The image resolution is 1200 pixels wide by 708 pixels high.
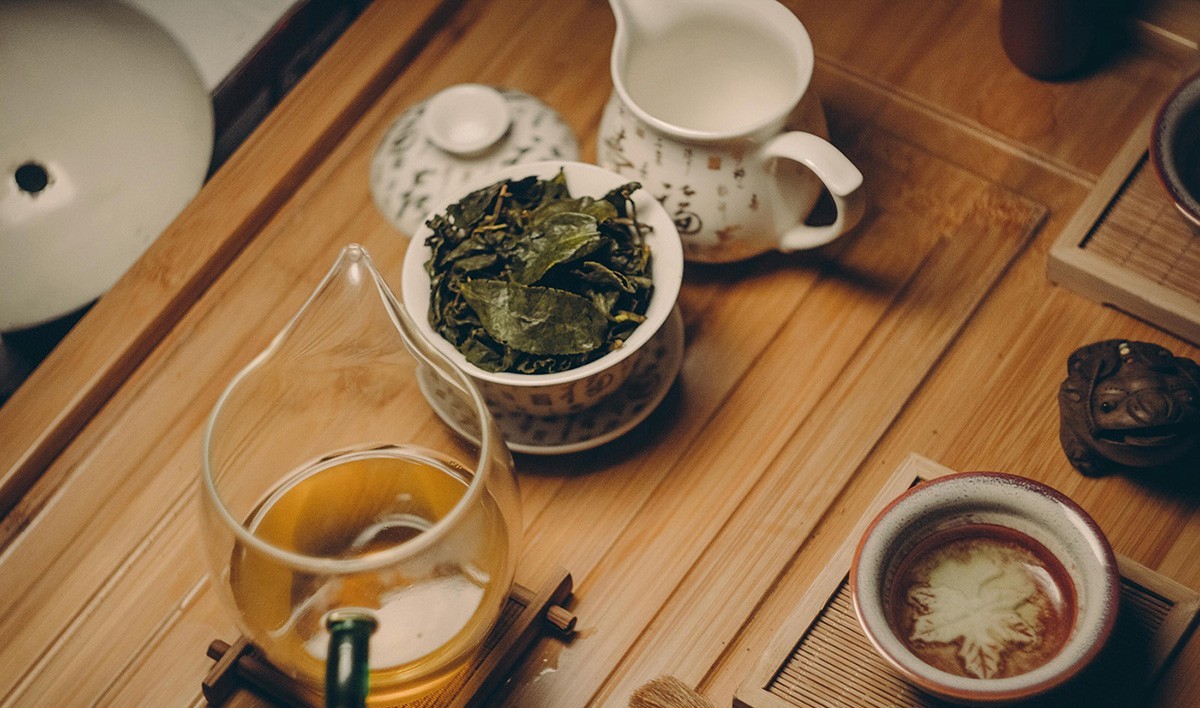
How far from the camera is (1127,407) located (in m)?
0.87

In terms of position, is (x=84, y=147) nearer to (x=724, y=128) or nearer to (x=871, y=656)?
(x=724, y=128)

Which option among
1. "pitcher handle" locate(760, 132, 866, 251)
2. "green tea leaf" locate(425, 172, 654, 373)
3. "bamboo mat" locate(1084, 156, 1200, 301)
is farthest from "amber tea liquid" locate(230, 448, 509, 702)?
"bamboo mat" locate(1084, 156, 1200, 301)

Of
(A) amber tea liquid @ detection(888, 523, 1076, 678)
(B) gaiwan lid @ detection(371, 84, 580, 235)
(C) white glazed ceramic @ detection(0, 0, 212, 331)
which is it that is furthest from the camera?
(C) white glazed ceramic @ detection(0, 0, 212, 331)

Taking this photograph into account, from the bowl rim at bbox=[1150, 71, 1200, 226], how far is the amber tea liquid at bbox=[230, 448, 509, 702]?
0.56m

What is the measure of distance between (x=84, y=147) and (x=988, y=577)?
971 millimetres

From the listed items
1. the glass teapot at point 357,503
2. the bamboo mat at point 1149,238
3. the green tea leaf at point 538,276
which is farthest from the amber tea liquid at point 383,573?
Answer: the bamboo mat at point 1149,238

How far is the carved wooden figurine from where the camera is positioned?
0.85 metres

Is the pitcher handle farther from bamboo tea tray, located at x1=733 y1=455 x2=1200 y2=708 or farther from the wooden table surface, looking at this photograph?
bamboo tea tray, located at x1=733 y1=455 x2=1200 y2=708

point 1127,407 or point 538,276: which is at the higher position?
point 538,276

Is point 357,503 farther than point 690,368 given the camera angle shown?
No

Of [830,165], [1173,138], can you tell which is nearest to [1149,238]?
[1173,138]

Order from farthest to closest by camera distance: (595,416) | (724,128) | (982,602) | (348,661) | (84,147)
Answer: (84,147) → (724,128) → (595,416) → (982,602) → (348,661)

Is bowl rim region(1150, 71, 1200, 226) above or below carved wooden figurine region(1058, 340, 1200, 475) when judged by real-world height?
above

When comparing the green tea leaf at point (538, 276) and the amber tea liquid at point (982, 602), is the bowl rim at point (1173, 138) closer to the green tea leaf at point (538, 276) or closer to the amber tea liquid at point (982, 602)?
the amber tea liquid at point (982, 602)
